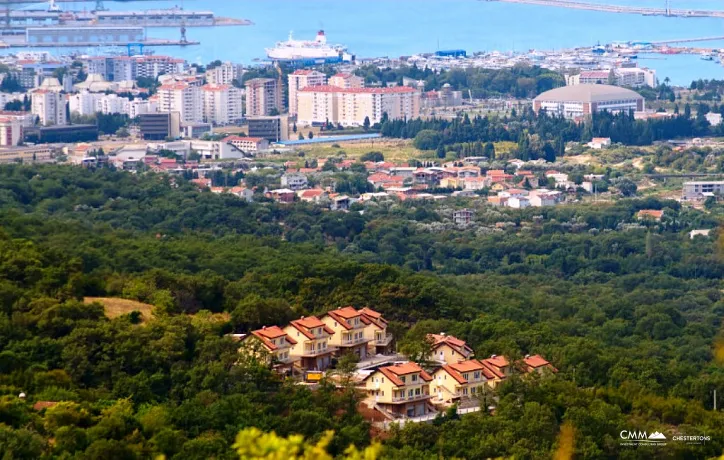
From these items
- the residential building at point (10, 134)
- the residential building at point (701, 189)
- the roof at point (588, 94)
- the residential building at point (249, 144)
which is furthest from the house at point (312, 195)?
the roof at point (588, 94)

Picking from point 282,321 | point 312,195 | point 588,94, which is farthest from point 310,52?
point 282,321

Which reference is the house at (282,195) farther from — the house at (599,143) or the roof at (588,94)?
the roof at (588,94)

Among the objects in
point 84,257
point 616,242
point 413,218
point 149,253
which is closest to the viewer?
point 84,257

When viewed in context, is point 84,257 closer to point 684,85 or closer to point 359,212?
point 359,212

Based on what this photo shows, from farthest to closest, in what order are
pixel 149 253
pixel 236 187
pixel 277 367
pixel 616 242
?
pixel 236 187, pixel 616 242, pixel 149 253, pixel 277 367

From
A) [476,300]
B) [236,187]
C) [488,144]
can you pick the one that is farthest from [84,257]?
[488,144]

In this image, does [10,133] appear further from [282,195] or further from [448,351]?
[448,351]
